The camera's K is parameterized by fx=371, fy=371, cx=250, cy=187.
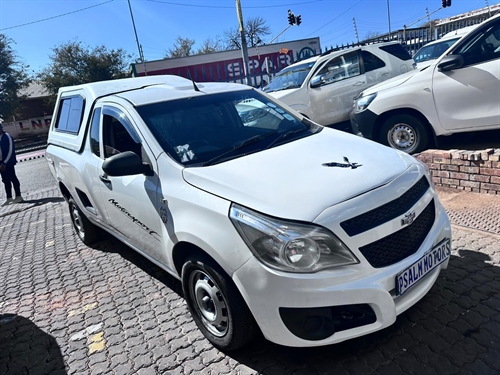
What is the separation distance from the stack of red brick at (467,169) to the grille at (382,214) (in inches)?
97.5

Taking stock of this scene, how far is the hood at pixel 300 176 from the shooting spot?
2150mm

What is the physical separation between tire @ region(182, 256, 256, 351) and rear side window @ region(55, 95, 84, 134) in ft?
8.49

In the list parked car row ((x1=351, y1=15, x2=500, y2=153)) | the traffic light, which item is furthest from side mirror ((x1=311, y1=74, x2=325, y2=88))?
the traffic light

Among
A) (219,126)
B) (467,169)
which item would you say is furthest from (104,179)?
(467,169)

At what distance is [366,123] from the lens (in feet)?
19.2

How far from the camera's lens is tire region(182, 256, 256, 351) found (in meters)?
2.31

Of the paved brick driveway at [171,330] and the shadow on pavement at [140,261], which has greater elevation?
the shadow on pavement at [140,261]

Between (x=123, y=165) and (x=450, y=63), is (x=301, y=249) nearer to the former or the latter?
(x=123, y=165)

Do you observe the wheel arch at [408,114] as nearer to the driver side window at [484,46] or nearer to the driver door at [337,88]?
the driver side window at [484,46]

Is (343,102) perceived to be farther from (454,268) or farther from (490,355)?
(490,355)

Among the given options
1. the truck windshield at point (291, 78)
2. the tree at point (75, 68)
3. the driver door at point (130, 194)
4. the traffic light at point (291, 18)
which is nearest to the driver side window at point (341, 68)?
the truck windshield at point (291, 78)

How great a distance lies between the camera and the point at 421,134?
5.29m

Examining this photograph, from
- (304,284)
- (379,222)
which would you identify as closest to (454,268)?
(379,222)

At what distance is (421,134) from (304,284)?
413cm
